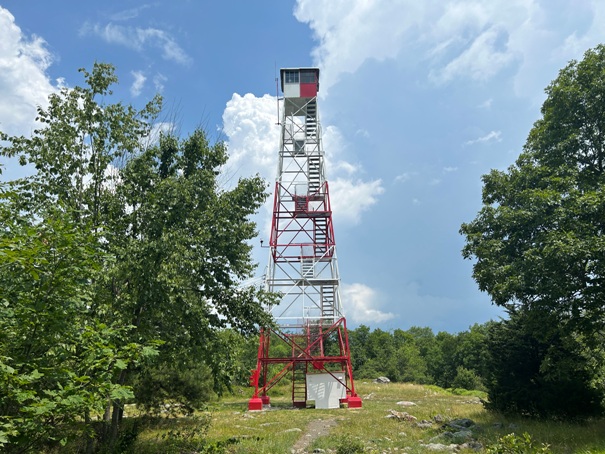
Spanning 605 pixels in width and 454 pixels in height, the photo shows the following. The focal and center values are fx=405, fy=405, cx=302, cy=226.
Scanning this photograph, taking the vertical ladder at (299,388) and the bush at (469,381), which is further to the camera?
the bush at (469,381)

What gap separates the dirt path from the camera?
11.7 metres

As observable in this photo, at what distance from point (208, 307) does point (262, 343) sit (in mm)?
12489

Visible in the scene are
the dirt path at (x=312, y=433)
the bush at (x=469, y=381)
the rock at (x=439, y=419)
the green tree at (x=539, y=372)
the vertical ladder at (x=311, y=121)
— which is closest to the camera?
the dirt path at (x=312, y=433)

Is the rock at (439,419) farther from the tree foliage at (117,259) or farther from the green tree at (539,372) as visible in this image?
the tree foliage at (117,259)

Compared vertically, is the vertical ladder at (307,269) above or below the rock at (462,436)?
above

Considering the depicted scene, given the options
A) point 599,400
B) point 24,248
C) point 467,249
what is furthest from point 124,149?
point 599,400

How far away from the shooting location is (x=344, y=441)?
35.8ft

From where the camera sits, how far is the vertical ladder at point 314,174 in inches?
1041

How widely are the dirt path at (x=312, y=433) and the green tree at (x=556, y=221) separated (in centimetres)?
755

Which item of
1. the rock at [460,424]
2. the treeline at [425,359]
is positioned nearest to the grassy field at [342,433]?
the rock at [460,424]

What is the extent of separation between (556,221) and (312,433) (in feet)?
34.5

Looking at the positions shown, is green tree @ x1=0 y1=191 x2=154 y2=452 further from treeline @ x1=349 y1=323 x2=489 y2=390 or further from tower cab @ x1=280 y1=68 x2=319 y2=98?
treeline @ x1=349 y1=323 x2=489 y2=390

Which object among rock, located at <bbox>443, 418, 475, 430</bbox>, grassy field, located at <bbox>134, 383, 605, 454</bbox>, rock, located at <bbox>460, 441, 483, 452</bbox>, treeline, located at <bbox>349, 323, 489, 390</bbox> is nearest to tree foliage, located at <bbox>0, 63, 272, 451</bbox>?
grassy field, located at <bbox>134, 383, 605, 454</bbox>

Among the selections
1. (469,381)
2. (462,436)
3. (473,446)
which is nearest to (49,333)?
(473,446)
